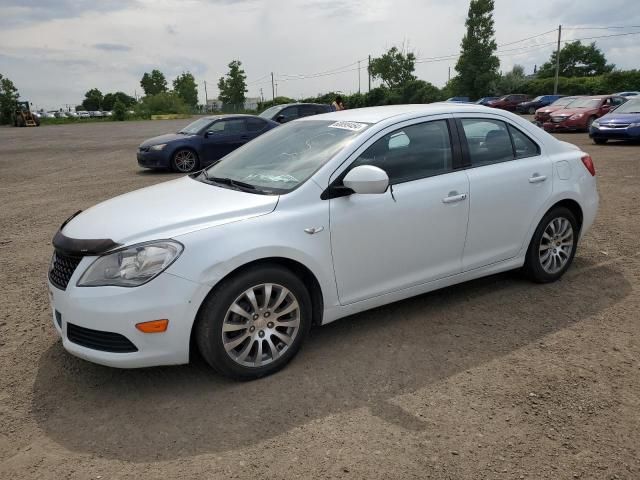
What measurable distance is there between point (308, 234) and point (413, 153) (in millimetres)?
1132

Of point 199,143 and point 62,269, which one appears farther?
point 199,143

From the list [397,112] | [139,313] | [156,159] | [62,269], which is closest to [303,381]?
[139,313]

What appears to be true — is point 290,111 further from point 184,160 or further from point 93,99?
point 93,99

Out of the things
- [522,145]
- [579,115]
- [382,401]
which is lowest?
[382,401]

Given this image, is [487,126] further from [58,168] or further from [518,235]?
[58,168]

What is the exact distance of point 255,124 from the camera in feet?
47.7

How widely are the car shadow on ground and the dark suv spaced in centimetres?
1297

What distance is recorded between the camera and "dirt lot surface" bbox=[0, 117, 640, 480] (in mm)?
2676

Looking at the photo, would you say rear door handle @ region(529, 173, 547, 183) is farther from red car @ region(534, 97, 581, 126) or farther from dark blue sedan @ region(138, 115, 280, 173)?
red car @ region(534, 97, 581, 126)

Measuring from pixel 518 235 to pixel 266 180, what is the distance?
2.15 meters

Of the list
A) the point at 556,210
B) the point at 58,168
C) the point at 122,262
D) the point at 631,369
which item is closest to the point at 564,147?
the point at 556,210

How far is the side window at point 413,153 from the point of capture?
389 cm

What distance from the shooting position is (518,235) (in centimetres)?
454

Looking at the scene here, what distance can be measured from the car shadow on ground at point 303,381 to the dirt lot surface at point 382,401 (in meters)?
0.01
